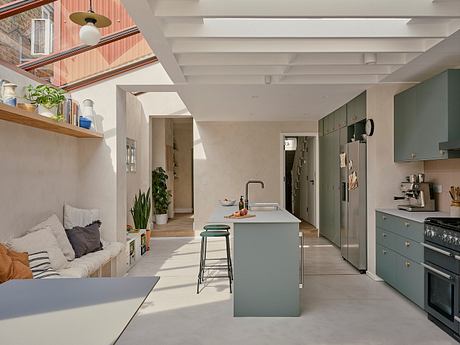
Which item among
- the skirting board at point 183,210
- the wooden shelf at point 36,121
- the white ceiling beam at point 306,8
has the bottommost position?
the skirting board at point 183,210

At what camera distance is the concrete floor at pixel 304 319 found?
305 cm

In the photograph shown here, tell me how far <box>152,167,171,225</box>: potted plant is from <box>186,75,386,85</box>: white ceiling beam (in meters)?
4.39

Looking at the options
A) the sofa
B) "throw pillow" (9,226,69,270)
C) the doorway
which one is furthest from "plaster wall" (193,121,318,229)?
"throw pillow" (9,226,69,270)

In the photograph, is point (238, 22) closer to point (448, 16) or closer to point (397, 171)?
point (448, 16)

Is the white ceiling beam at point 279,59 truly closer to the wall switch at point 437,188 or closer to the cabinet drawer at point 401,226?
the wall switch at point 437,188

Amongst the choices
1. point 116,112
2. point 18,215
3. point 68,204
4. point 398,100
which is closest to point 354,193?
point 398,100

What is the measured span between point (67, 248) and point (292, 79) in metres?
3.05

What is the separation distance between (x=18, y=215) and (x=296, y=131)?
5821 mm

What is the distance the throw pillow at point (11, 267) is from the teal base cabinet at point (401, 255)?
328cm

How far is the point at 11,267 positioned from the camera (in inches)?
109

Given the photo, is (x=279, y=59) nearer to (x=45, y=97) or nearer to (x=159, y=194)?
(x=45, y=97)

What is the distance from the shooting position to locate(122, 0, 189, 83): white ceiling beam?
8.26ft

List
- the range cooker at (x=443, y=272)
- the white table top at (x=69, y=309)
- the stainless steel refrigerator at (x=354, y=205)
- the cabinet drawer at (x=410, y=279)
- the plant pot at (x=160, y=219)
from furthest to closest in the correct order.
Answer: the plant pot at (x=160, y=219) < the stainless steel refrigerator at (x=354, y=205) < the cabinet drawer at (x=410, y=279) < the range cooker at (x=443, y=272) < the white table top at (x=69, y=309)

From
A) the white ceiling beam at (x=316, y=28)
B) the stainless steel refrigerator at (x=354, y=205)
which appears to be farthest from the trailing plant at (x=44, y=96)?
the stainless steel refrigerator at (x=354, y=205)
